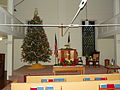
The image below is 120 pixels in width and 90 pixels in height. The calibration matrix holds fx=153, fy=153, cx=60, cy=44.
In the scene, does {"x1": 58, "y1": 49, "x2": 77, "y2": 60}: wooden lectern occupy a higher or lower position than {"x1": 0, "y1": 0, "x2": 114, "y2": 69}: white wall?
lower

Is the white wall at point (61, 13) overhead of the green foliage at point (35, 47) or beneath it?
overhead

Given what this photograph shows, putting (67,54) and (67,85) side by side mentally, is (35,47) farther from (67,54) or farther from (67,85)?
(67,85)

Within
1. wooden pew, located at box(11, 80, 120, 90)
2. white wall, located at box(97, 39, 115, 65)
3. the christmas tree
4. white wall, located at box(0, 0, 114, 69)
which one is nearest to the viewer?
wooden pew, located at box(11, 80, 120, 90)

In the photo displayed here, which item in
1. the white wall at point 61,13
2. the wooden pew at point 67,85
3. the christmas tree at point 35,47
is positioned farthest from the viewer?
the white wall at point 61,13

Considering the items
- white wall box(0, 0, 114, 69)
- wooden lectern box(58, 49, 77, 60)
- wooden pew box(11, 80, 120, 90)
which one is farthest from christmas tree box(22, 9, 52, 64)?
wooden pew box(11, 80, 120, 90)

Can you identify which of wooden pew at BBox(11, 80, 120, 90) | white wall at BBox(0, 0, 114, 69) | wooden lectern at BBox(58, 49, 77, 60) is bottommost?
wooden pew at BBox(11, 80, 120, 90)

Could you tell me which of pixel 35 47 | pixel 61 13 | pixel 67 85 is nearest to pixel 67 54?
pixel 35 47

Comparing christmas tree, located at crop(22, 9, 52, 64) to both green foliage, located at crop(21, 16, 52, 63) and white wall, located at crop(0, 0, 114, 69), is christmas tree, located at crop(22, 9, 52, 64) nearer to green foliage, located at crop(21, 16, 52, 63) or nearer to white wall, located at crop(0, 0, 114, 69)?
green foliage, located at crop(21, 16, 52, 63)

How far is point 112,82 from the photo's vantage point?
10.9 feet

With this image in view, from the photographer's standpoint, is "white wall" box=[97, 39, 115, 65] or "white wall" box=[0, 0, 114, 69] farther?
"white wall" box=[97, 39, 115, 65]

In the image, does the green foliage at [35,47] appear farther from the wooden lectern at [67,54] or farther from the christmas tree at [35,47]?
the wooden lectern at [67,54]

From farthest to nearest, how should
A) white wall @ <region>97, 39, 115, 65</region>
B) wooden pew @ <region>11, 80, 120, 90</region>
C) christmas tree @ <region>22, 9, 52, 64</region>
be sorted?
white wall @ <region>97, 39, 115, 65</region> < christmas tree @ <region>22, 9, 52, 64</region> < wooden pew @ <region>11, 80, 120, 90</region>

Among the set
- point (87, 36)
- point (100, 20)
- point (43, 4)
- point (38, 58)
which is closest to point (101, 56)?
point (87, 36)

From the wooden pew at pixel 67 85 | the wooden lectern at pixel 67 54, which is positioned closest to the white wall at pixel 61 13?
the wooden lectern at pixel 67 54
